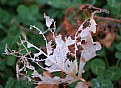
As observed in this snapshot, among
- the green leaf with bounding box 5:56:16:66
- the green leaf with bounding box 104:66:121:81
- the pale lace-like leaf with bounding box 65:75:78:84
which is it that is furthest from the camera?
the green leaf with bounding box 5:56:16:66

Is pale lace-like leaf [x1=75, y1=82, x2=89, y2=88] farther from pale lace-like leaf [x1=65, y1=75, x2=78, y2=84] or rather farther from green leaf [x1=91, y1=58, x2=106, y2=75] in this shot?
green leaf [x1=91, y1=58, x2=106, y2=75]

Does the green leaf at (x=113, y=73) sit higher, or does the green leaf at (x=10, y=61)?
the green leaf at (x=10, y=61)

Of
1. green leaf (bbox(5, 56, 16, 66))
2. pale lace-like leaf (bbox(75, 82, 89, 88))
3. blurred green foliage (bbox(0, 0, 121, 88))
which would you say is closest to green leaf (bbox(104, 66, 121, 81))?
blurred green foliage (bbox(0, 0, 121, 88))

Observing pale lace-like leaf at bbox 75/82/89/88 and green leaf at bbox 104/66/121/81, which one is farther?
green leaf at bbox 104/66/121/81

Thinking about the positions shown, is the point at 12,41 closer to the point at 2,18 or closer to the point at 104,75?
the point at 2,18

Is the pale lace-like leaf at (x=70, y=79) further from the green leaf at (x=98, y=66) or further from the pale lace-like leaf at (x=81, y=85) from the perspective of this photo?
the green leaf at (x=98, y=66)

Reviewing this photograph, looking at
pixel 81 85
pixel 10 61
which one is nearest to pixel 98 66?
pixel 81 85

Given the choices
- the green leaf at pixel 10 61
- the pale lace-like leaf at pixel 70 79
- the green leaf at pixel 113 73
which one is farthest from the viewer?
the green leaf at pixel 10 61

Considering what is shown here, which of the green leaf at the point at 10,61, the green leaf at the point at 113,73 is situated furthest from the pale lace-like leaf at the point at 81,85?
the green leaf at the point at 10,61
